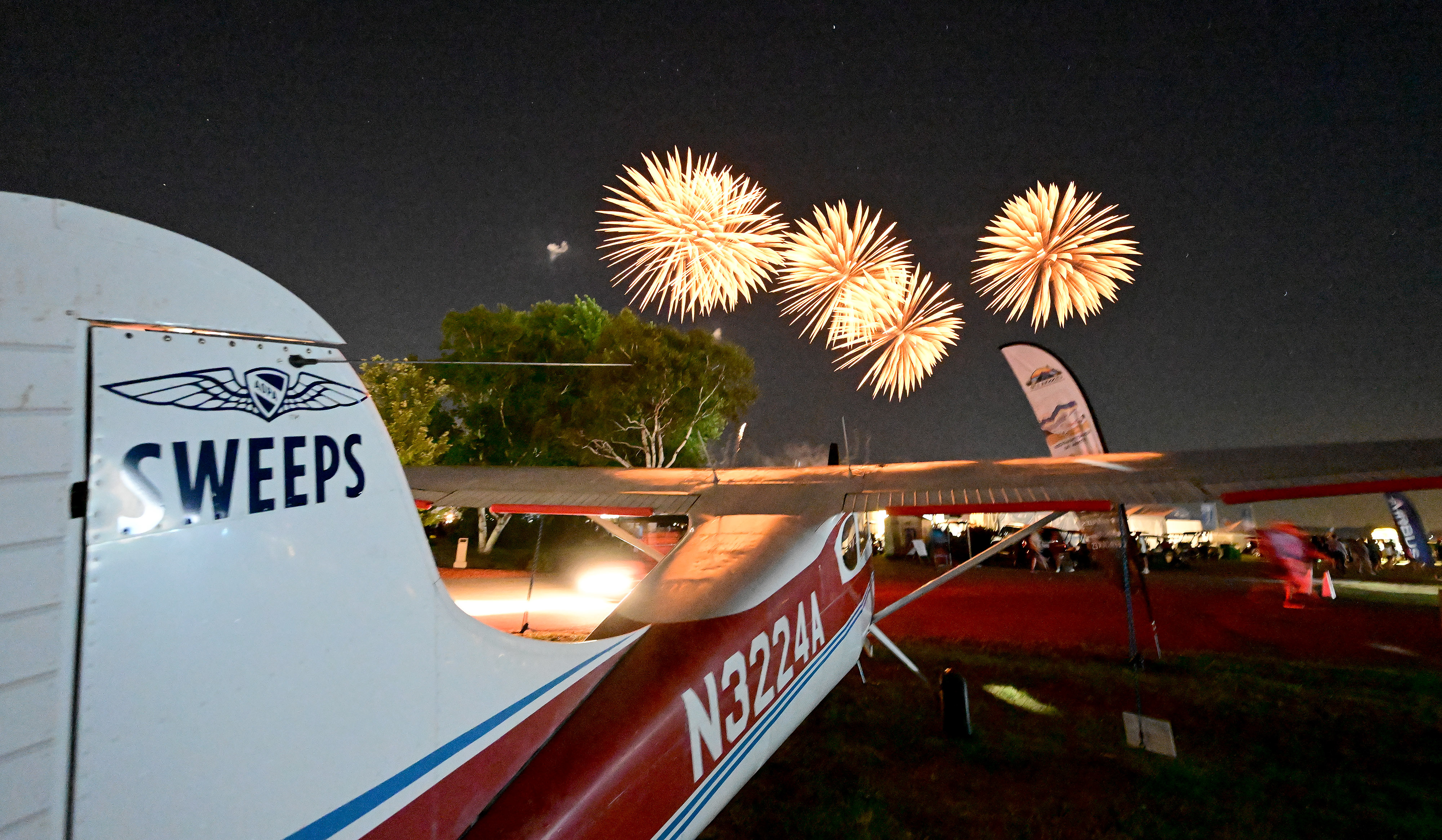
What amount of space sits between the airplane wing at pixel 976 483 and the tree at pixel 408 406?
16880 mm

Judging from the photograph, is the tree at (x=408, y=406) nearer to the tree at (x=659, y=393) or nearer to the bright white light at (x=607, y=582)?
the tree at (x=659, y=393)

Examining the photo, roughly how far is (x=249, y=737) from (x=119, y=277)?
45.8 inches

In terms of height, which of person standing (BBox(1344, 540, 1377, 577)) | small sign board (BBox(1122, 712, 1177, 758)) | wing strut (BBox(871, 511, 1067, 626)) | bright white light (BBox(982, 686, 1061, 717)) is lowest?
person standing (BBox(1344, 540, 1377, 577))

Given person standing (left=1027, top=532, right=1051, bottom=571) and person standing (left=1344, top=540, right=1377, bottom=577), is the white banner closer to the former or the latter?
person standing (left=1027, top=532, right=1051, bottom=571)

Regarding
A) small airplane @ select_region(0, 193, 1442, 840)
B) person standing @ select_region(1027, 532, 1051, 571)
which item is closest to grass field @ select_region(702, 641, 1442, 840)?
small airplane @ select_region(0, 193, 1442, 840)

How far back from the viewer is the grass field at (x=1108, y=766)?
5.07 m

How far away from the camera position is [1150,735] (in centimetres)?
633

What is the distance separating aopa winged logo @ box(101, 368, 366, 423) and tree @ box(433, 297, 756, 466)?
23872 mm

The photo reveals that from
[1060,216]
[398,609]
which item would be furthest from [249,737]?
[1060,216]

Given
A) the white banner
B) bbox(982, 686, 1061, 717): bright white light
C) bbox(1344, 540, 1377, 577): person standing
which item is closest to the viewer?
bbox(982, 686, 1061, 717): bright white light

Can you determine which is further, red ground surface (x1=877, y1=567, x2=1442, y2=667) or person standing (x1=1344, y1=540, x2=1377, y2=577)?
person standing (x1=1344, y1=540, x2=1377, y2=577)

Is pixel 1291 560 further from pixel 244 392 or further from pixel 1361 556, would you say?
pixel 244 392

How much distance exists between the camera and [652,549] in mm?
7289

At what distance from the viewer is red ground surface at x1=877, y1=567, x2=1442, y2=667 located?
37.4 ft
